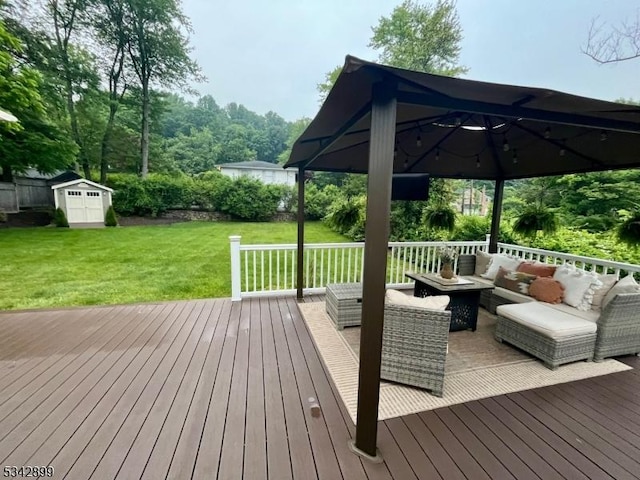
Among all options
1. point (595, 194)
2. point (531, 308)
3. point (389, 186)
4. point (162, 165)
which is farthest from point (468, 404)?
point (162, 165)

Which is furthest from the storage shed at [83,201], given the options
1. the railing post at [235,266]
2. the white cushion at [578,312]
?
the white cushion at [578,312]

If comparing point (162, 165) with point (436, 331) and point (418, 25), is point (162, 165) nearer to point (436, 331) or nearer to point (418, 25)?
point (418, 25)

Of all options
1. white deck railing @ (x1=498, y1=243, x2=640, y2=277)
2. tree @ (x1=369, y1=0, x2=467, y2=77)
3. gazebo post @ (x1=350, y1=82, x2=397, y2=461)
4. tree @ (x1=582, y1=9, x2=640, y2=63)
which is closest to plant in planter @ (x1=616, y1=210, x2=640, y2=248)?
white deck railing @ (x1=498, y1=243, x2=640, y2=277)

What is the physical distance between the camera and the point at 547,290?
3.57 m

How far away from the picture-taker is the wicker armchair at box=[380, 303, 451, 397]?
7.84 feet

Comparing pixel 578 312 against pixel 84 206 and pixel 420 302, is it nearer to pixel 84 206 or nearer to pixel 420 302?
pixel 420 302

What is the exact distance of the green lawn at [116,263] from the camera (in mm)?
5324

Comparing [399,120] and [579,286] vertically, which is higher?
[399,120]

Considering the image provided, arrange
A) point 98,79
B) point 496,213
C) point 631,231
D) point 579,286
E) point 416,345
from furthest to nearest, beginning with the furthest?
point 98,79 → point 496,213 → point 631,231 → point 579,286 → point 416,345

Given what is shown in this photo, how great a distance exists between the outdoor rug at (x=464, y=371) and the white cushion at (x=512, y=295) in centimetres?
59

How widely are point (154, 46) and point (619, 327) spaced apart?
21983 millimetres

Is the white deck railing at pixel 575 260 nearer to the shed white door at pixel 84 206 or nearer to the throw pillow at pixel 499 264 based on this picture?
the throw pillow at pixel 499 264

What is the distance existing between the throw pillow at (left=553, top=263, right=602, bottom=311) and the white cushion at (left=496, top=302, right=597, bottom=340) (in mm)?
297

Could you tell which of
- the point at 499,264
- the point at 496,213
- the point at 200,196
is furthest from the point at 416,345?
the point at 200,196
